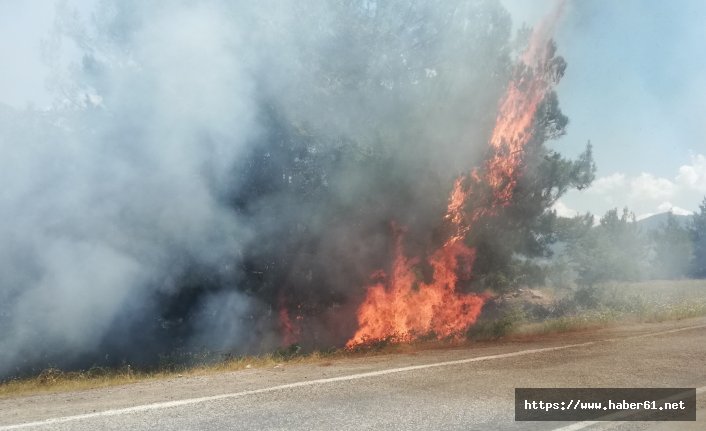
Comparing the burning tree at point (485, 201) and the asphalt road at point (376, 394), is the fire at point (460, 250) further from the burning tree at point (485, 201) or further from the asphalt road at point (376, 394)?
the asphalt road at point (376, 394)

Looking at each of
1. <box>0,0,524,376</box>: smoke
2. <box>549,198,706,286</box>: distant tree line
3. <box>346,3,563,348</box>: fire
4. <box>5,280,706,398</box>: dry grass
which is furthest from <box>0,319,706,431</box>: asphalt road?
<box>549,198,706,286</box>: distant tree line

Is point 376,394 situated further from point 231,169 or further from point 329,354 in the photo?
point 231,169

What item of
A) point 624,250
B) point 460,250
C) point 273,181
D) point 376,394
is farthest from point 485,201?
point 624,250

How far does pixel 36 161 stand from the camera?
1088 cm

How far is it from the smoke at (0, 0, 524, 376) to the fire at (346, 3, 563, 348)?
45 cm

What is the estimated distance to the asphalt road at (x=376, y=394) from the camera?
4238 mm

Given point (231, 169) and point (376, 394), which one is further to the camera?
point (231, 169)

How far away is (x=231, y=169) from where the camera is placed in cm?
1242

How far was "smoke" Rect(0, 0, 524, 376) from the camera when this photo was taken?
1058cm

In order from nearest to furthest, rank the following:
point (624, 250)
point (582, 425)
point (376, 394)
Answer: point (582, 425) → point (376, 394) → point (624, 250)

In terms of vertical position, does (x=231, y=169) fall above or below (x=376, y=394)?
above

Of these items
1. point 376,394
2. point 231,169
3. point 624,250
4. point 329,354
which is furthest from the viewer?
point 624,250

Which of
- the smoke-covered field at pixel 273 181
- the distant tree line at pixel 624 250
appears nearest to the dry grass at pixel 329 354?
the smoke-covered field at pixel 273 181

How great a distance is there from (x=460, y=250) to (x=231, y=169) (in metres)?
6.32
